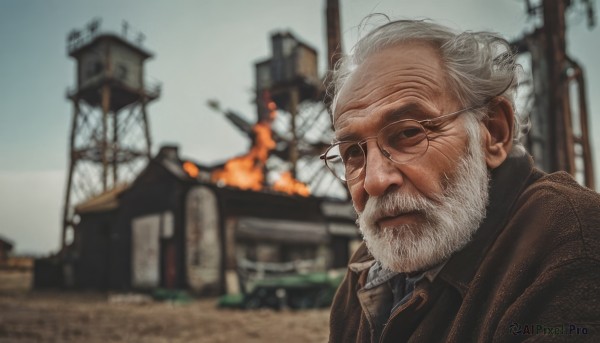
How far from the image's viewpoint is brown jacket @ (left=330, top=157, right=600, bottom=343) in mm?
1051

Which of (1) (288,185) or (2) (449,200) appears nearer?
(2) (449,200)

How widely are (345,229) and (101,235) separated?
1318cm

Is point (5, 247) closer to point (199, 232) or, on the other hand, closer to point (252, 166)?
point (252, 166)

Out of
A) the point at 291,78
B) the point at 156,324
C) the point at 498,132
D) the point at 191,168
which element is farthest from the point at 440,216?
the point at 291,78

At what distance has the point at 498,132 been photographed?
1.69 m

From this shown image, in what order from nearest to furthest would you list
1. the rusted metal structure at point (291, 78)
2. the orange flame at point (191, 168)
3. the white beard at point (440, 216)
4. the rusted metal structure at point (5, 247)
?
the white beard at point (440, 216)
the orange flame at point (191, 168)
the rusted metal structure at point (291, 78)
the rusted metal structure at point (5, 247)

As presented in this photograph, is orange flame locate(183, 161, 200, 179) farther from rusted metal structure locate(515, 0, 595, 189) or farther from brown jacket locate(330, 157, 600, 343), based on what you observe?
brown jacket locate(330, 157, 600, 343)

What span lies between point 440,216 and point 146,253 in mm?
18760

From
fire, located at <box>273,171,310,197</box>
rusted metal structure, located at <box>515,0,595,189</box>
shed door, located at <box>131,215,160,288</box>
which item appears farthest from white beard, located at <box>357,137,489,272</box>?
fire, located at <box>273,171,310,197</box>

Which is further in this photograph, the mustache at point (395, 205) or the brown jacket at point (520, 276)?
the mustache at point (395, 205)

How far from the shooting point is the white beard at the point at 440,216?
5.09 ft

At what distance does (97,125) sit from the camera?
24.5 metres

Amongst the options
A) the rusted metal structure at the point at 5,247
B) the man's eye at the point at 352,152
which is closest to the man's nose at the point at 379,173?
the man's eye at the point at 352,152

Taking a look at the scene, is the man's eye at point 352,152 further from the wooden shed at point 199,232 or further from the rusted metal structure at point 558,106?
the wooden shed at point 199,232
